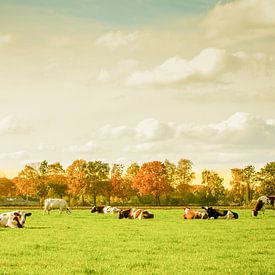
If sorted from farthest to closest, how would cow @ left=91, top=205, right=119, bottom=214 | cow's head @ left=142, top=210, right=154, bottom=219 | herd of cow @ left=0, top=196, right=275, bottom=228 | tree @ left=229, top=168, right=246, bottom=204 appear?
tree @ left=229, top=168, right=246, bottom=204
cow @ left=91, top=205, right=119, bottom=214
cow's head @ left=142, top=210, right=154, bottom=219
herd of cow @ left=0, top=196, right=275, bottom=228

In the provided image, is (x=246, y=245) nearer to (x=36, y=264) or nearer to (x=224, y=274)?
(x=224, y=274)

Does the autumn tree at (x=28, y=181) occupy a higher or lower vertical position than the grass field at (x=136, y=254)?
higher

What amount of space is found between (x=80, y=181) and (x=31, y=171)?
10644 mm

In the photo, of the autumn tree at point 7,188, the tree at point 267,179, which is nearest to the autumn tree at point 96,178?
the tree at point 267,179

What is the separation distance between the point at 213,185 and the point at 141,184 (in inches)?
784

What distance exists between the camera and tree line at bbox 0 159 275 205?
10106 cm

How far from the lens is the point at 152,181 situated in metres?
101

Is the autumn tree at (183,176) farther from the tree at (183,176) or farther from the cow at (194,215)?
the cow at (194,215)

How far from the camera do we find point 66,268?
44.0 feet

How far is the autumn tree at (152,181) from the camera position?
A: 9962 cm

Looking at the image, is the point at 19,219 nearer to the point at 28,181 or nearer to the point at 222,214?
the point at 222,214

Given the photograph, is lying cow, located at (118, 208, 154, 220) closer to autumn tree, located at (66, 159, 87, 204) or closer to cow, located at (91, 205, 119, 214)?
cow, located at (91, 205, 119, 214)

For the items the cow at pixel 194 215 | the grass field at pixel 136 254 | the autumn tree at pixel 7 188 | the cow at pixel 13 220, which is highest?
the autumn tree at pixel 7 188

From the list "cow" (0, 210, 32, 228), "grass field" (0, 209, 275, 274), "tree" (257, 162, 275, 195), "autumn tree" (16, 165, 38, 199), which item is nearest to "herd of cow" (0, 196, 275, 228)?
"cow" (0, 210, 32, 228)
